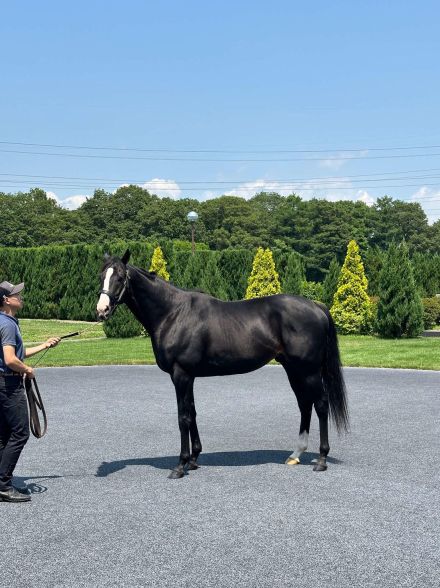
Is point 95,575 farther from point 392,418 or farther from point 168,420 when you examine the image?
point 392,418

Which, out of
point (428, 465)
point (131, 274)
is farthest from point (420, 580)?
point (131, 274)

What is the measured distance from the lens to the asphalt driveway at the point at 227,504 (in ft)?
16.4

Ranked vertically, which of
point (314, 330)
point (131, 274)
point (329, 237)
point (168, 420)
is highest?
point (329, 237)

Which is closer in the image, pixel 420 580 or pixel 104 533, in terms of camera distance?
pixel 420 580

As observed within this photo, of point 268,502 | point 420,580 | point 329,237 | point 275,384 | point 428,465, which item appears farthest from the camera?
point 329,237

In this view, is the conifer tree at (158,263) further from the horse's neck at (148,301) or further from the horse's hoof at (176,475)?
the horse's hoof at (176,475)

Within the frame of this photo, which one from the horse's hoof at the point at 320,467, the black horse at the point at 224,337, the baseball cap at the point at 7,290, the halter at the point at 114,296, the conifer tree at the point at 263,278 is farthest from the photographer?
the conifer tree at the point at 263,278

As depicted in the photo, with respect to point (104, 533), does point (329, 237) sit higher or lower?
higher

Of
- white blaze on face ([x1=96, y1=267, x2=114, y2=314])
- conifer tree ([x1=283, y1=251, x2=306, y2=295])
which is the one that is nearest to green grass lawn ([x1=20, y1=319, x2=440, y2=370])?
conifer tree ([x1=283, y1=251, x2=306, y2=295])

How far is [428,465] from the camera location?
26.3ft

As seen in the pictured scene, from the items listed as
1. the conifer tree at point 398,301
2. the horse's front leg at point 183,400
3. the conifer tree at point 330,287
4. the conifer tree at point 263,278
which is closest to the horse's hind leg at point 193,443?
the horse's front leg at point 183,400

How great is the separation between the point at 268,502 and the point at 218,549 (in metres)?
1.34

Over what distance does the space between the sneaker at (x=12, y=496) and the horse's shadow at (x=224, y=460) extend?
1.18m

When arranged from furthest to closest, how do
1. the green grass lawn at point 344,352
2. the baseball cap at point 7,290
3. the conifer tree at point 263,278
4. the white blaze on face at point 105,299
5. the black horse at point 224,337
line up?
the conifer tree at point 263,278 < the green grass lawn at point 344,352 < the black horse at point 224,337 < the white blaze on face at point 105,299 < the baseball cap at point 7,290
